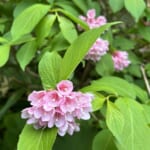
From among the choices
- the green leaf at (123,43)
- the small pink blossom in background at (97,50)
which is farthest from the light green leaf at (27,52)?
the green leaf at (123,43)

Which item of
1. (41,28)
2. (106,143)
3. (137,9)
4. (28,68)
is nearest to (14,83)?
(28,68)

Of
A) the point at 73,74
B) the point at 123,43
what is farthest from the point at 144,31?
the point at 73,74

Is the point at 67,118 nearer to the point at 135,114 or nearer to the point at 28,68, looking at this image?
the point at 135,114

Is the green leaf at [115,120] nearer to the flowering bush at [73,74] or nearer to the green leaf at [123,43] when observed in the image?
the flowering bush at [73,74]

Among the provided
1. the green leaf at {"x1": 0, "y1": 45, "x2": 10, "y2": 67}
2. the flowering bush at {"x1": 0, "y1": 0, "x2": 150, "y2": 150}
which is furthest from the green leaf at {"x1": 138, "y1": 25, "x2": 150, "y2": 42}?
the green leaf at {"x1": 0, "y1": 45, "x2": 10, "y2": 67}

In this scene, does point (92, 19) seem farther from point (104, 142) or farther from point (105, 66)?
point (104, 142)
